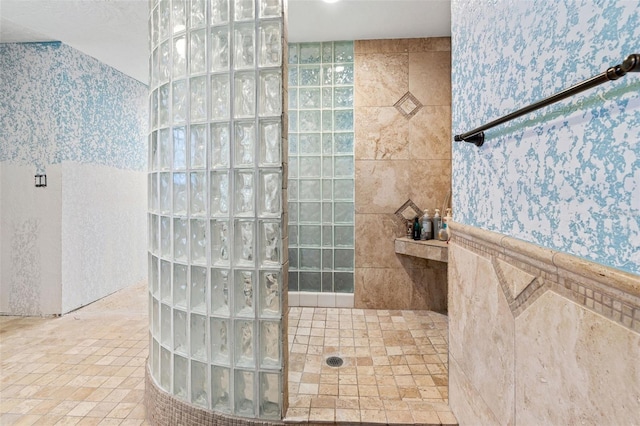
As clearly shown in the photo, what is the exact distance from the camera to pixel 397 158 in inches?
102

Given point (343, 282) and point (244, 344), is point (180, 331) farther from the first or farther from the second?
point (343, 282)

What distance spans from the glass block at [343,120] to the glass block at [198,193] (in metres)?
1.63

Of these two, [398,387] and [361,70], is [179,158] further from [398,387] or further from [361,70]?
[361,70]

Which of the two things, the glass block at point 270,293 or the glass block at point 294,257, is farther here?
the glass block at point 294,257

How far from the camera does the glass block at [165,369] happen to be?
1339 millimetres

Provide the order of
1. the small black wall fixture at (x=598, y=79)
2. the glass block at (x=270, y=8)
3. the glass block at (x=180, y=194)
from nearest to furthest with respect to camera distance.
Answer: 1. the small black wall fixture at (x=598, y=79)
2. the glass block at (x=270, y=8)
3. the glass block at (x=180, y=194)

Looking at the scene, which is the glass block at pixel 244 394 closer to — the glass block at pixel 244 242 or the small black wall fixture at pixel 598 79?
the glass block at pixel 244 242

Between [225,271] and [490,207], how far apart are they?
939 mm

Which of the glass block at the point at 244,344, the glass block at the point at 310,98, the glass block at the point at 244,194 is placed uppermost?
the glass block at the point at 310,98

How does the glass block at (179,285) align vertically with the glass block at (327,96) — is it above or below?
below

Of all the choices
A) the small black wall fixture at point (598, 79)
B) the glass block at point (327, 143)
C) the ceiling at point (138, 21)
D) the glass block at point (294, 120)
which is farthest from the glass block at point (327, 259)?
the small black wall fixture at point (598, 79)

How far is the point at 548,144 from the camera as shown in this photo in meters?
0.69

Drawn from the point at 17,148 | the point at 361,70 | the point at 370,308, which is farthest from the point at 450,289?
the point at 17,148

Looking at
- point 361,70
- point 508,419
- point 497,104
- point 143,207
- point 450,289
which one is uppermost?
point 361,70
